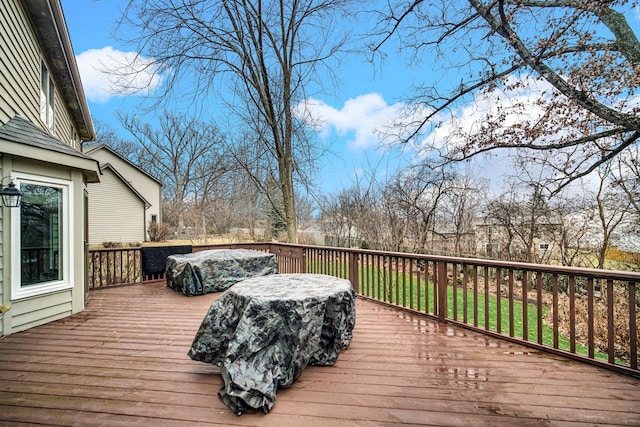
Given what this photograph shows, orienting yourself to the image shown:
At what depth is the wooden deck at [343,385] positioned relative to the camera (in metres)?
1.87

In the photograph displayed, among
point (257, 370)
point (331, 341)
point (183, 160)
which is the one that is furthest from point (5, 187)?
point (183, 160)

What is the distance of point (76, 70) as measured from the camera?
5.83m

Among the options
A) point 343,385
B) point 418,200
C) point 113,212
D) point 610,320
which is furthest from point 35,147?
point 113,212

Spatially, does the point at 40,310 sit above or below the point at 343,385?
above

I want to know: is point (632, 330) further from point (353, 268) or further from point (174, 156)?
point (174, 156)

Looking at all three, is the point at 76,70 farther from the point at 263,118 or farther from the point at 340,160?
the point at 340,160

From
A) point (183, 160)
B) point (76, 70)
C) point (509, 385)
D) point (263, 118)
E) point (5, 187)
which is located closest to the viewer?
point (509, 385)

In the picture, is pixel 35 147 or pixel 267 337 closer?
pixel 267 337

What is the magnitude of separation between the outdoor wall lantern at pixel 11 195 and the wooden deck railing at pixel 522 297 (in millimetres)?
2566

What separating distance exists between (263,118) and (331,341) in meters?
6.97

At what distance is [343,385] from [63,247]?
393 centimetres

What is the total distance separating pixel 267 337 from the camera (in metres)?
2.17

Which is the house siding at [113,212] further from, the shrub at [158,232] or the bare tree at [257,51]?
the bare tree at [257,51]

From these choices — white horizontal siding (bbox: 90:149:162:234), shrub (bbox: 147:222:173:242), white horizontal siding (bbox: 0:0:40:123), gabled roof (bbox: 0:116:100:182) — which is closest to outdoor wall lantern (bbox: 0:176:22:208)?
gabled roof (bbox: 0:116:100:182)
